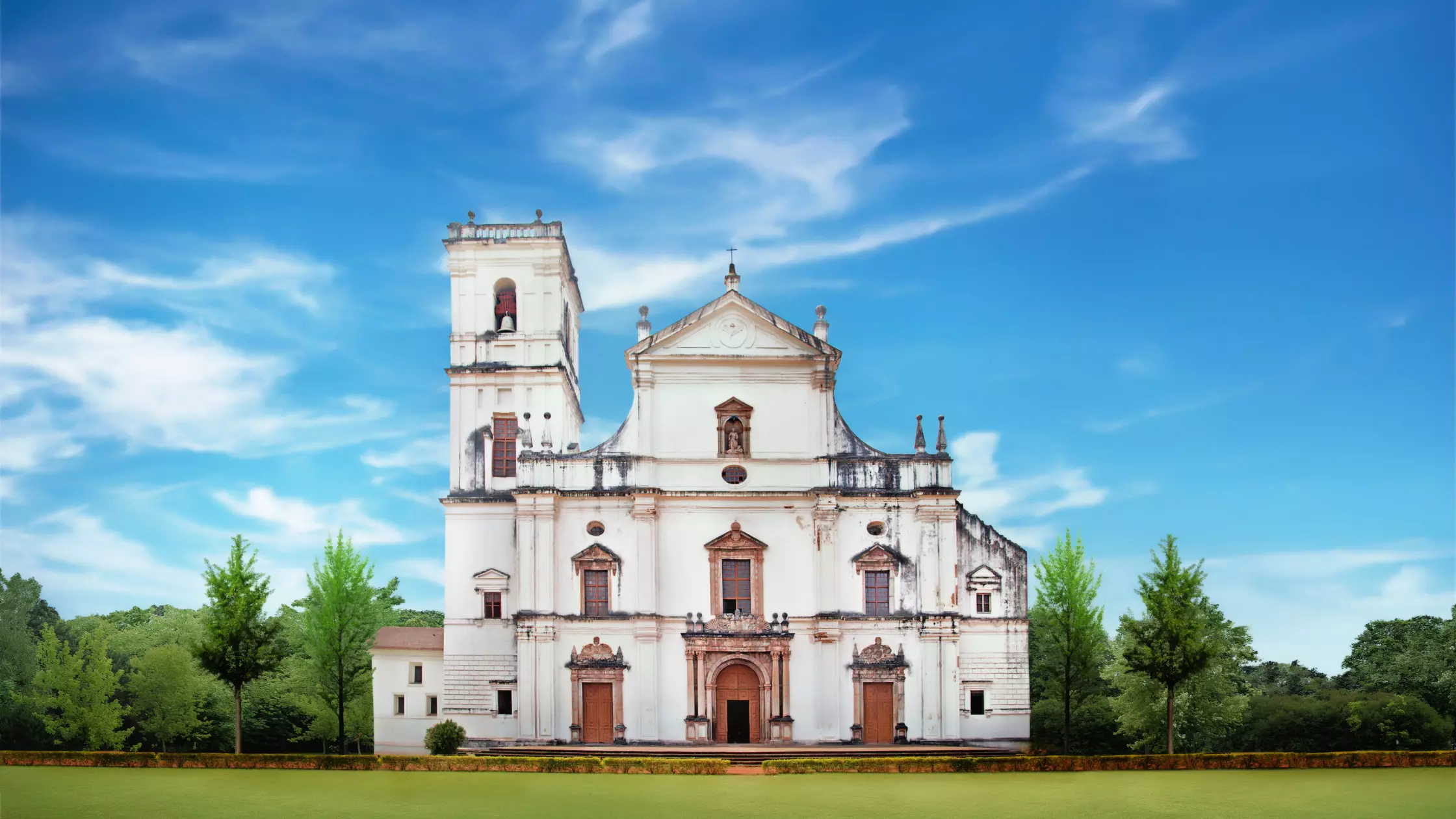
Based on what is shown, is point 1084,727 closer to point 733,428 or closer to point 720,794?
point 733,428

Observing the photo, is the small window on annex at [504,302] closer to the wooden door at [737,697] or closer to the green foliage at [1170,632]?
the wooden door at [737,697]

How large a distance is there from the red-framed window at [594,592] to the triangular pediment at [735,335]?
8.19m

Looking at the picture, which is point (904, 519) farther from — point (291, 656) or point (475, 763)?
point (291, 656)

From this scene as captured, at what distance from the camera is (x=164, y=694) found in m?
50.2

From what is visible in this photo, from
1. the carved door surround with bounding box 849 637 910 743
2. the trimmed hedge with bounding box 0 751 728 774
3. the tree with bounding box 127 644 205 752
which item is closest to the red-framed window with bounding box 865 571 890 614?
the carved door surround with bounding box 849 637 910 743

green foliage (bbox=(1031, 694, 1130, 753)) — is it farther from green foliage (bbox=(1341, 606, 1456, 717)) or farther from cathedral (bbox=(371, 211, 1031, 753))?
green foliage (bbox=(1341, 606, 1456, 717))

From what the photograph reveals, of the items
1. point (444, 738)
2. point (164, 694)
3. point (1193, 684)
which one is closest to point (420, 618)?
point (164, 694)

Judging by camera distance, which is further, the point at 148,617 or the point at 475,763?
the point at 148,617

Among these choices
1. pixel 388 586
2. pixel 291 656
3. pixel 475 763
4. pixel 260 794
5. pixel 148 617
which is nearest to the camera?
pixel 260 794

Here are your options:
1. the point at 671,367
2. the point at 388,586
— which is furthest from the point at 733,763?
the point at 388,586

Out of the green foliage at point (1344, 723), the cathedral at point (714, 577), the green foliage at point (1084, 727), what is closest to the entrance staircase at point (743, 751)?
the cathedral at point (714, 577)

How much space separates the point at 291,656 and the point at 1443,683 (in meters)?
47.2

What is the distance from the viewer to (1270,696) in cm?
4509

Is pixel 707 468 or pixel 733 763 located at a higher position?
pixel 707 468
